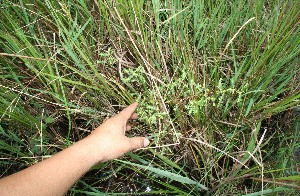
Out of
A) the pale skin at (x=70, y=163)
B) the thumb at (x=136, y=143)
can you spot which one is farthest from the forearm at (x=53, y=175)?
the thumb at (x=136, y=143)

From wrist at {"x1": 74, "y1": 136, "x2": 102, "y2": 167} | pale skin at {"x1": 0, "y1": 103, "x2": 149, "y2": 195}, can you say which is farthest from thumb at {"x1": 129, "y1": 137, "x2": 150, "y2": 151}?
wrist at {"x1": 74, "y1": 136, "x2": 102, "y2": 167}

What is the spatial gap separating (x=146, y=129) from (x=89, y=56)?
430 millimetres

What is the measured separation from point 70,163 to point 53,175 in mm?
66

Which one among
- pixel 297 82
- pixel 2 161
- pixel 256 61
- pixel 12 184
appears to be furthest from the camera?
pixel 2 161

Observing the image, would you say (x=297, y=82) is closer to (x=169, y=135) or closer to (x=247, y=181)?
(x=247, y=181)

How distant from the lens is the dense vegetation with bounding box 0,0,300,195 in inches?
45.8

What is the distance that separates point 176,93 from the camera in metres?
1.21

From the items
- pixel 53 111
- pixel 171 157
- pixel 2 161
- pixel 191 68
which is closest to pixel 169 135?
pixel 171 157

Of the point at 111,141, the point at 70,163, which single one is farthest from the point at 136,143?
the point at 70,163

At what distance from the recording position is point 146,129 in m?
1.36

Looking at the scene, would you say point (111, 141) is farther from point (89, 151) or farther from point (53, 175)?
point (53, 175)

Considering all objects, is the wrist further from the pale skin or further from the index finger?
the index finger

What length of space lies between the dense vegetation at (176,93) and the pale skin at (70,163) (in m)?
0.10

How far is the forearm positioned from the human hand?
0.03 metres
